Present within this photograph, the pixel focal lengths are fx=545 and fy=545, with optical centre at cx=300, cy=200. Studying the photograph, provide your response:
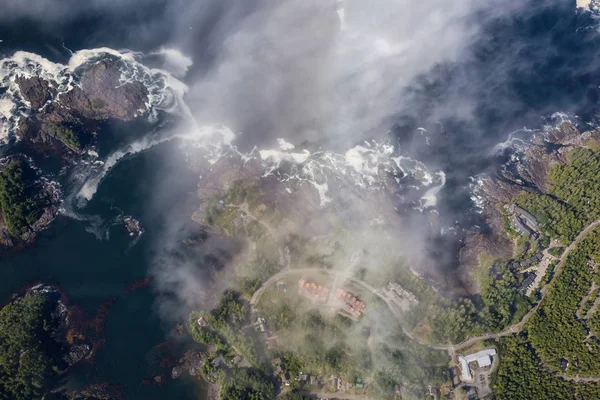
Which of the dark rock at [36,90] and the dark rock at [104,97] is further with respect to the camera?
the dark rock at [104,97]

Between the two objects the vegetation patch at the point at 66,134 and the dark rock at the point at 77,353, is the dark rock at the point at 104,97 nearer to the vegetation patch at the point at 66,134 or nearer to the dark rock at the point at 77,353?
the vegetation patch at the point at 66,134

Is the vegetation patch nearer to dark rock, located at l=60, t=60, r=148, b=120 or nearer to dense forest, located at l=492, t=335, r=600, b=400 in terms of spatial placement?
dark rock, located at l=60, t=60, r=148, b=120

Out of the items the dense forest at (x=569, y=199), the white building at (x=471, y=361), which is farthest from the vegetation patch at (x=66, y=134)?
the dense forest at (x=569, y=199)

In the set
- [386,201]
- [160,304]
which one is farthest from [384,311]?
[160,304]

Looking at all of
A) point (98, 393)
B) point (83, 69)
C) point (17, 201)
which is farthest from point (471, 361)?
point (83, 69)

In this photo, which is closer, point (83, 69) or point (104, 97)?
point (104, 97)

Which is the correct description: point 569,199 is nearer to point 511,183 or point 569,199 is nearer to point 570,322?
point 511,183

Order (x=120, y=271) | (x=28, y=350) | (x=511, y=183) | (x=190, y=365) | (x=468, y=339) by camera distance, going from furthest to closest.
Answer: (x=511, y=183)
(x=120, y=271)
(x=468, y=339)
(x=190, y=365)
(x=28, y=350)

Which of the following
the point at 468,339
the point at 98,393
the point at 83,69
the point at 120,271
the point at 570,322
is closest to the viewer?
the point at 98,393
